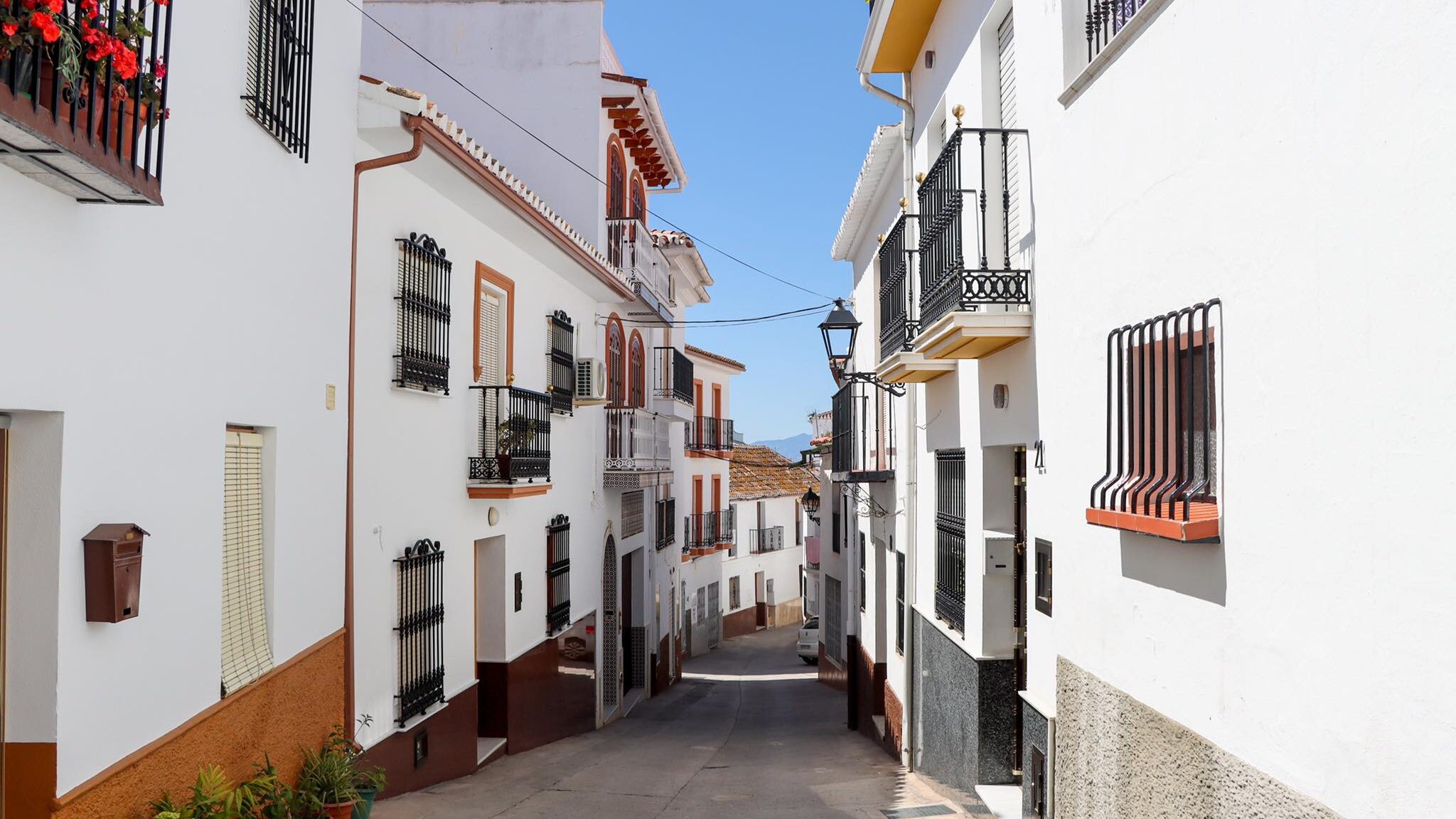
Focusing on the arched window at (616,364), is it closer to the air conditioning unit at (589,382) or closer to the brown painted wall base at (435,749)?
the air conditioning unit at (589,382)

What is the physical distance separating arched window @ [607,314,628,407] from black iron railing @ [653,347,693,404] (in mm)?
3321

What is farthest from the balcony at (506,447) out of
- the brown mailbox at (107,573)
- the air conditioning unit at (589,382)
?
the brown mailbox at (107,573)

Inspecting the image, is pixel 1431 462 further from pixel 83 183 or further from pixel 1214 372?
pixel 83 183

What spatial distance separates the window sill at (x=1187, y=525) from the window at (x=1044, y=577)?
2.15 meters

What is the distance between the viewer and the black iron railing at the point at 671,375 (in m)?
23.8

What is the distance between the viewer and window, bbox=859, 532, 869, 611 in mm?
17953

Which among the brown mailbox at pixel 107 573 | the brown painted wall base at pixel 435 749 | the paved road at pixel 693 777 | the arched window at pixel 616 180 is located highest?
the arched window at pixel 616 180

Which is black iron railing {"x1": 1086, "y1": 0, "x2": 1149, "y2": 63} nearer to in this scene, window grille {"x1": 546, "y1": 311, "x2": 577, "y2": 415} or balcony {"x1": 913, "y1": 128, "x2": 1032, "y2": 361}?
balcony {"x1": 913, "y1": 128, "x2": 1032, "y2": 361}

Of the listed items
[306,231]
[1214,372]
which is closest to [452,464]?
[306,231]

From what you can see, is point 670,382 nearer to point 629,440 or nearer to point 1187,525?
point 629,440

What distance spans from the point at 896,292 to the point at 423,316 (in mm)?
4289

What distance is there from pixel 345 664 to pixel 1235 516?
6399 mm

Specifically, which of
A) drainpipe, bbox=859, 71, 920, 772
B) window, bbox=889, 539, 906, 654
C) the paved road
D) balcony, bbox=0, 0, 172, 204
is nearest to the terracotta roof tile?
the paved road

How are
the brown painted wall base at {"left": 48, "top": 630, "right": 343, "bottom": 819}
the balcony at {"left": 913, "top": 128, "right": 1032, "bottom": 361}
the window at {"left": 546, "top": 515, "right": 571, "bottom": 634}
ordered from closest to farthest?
the brown painted wall base at {"left": 48, "top": 630, "right": 343, "bottom": 819}, the balcony at {"left": 913, "top": 128, "right": 1032, "bottom": 361}, the window at {"left": 546, "top": 515, "right": 571, "bottom": 634}
